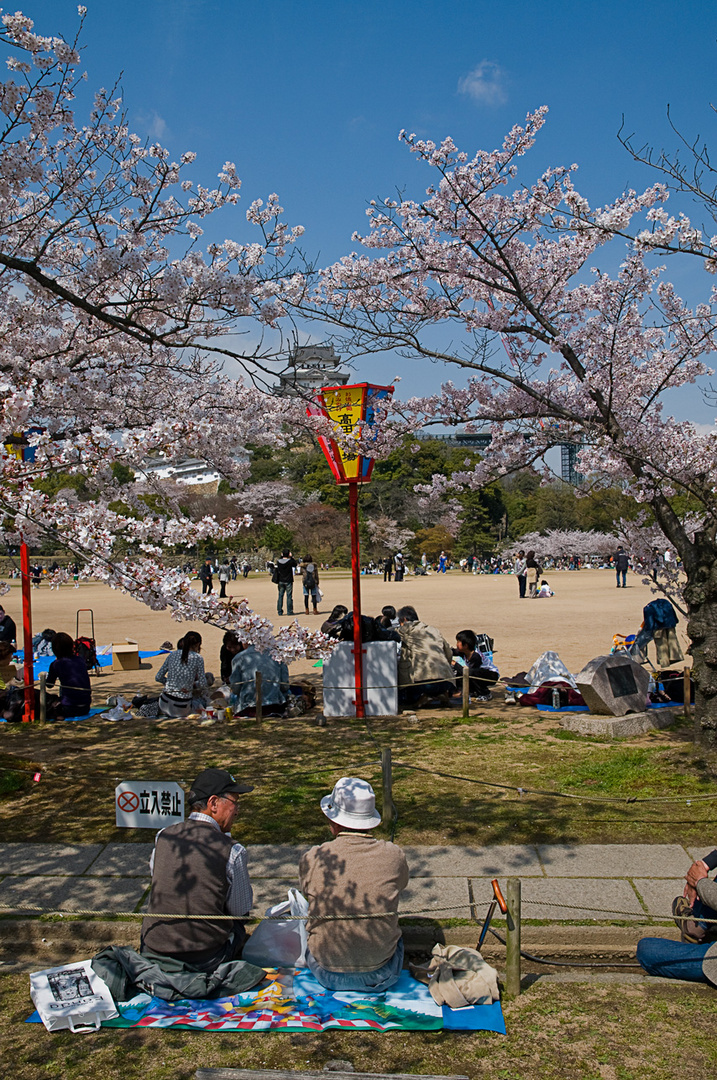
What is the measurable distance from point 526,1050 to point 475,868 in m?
1.83

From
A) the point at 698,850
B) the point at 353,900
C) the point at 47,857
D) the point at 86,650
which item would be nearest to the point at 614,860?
the point at 698,850

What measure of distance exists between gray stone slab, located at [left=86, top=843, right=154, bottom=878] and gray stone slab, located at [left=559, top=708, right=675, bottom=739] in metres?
5.04

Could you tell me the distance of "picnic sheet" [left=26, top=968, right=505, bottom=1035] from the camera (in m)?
3.69

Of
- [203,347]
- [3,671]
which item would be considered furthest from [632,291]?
[3,671]

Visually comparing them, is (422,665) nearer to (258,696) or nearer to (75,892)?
(258,696)

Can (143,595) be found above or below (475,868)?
above

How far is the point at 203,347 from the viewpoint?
6516 millimetres

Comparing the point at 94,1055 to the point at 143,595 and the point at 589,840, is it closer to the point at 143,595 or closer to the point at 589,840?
the point at 143,595

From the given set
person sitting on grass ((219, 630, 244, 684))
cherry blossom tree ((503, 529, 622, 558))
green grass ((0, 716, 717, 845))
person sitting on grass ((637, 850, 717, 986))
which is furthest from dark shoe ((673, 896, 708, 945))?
cherry blossom tree ((503, 529, 622, 558))

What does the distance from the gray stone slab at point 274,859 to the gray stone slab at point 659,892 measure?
212 centimetres

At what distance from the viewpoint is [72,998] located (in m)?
3.80

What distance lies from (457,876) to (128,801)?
228 centimetres

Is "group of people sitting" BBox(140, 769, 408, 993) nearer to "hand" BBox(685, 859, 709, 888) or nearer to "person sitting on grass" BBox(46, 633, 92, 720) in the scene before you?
"hand" BBox(685, 859, 709, 888)

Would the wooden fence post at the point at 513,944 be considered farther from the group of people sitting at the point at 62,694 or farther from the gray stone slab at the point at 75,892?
the group of people sitting at the point at 62,694
